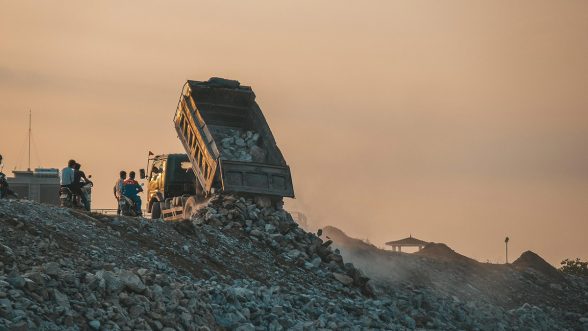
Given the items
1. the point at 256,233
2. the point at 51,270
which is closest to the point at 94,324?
the point at 51,270

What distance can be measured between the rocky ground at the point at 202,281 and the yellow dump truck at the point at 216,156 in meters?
0.62

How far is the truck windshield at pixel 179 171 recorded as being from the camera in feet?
117

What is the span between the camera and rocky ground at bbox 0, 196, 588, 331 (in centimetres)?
1953

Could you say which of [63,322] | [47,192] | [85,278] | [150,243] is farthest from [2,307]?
[47,192]

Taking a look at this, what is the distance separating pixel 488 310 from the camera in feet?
111

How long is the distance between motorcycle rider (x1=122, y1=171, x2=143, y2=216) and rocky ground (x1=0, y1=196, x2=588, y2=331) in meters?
1.95

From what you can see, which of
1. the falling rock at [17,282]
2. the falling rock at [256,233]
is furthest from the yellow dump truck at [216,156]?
the falling rock at [17,282]

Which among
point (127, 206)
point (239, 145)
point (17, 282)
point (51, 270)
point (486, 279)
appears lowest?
point (486, 279)

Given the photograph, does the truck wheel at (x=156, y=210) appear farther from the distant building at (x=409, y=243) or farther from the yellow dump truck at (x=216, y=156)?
the distant building at (x=409, y=243)

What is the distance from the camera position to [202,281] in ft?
84.3

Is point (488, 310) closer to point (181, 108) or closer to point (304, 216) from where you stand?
point (181, 108)

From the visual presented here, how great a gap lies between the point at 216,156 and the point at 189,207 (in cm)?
232

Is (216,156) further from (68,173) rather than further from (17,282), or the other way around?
(17,282)

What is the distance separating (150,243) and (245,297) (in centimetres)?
392
